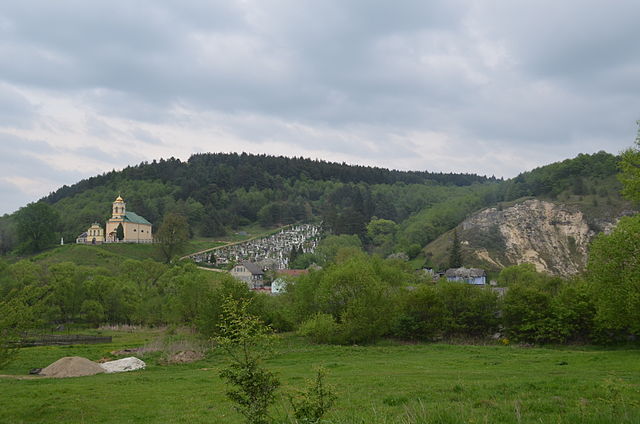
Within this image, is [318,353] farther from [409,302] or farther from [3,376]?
[3,376]

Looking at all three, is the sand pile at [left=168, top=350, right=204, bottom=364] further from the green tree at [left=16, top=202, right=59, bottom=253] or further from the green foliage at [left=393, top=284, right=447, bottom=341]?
the green tree at [left=16, top=202, right=59, bottom=253]

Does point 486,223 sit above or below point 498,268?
above

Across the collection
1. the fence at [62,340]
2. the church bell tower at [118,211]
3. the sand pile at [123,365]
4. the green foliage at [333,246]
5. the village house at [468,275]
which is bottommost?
the fence at [62,340]

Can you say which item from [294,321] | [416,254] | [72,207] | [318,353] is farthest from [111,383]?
[72,207]

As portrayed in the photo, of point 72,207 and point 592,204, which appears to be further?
point 72,207

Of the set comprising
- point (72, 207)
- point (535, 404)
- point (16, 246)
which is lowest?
point (535, 404)

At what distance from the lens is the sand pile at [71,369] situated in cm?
3011

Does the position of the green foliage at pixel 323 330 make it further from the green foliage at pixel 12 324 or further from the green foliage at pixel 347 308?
the green foliage at pixel 12 324

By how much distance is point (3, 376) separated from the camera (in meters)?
29.1

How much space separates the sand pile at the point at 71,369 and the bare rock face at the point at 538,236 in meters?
112

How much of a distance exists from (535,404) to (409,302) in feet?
116

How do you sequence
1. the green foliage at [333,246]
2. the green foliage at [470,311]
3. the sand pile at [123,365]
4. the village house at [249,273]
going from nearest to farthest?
the sand pile at [123,365], the green foliage at [470,311], the village house at [249,273], the green foliage at [333,246]

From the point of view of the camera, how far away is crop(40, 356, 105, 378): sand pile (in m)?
30.1

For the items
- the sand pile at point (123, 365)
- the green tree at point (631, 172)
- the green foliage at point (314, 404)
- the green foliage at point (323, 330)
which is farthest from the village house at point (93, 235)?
the green foliage at point (314, 404)
